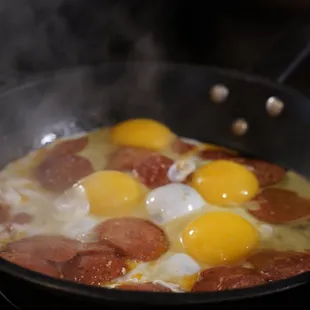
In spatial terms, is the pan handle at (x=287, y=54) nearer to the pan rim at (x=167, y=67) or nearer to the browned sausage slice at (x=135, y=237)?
the pan rim at (x=167, y=67)

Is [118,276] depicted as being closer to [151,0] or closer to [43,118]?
[43,118]

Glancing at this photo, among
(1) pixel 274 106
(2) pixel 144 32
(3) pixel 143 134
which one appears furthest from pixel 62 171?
(2) pixel 144 32

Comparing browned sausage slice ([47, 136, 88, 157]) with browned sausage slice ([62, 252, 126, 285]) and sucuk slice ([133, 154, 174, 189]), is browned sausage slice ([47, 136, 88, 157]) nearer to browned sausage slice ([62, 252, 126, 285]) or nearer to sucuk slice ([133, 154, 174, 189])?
sucuk slice ([133, 154, 174, 189])

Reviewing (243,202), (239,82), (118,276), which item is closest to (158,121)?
(239,82)

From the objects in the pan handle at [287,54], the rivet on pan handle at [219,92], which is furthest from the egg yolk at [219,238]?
the pan handle at [287,54]

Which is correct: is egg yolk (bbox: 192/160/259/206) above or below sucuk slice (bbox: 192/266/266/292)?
above

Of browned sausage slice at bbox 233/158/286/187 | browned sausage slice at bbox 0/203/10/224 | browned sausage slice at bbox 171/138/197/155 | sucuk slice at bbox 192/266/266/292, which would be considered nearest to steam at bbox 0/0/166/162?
browned sausage slice at bbox 171/138/197/155

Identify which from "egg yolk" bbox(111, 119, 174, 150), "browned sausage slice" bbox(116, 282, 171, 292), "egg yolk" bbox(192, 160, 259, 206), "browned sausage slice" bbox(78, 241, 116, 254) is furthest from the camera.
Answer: "egg yolk" bbox(111, 119, 174, 150)
